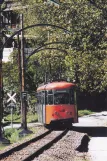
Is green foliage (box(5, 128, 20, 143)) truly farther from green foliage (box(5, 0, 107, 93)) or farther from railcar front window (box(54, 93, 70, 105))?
Answer: green foliage (box(5, 0, 107, 93))

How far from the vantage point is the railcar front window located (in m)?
32.2

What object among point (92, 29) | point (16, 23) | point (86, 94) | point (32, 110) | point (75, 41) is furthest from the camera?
point (16, 23)

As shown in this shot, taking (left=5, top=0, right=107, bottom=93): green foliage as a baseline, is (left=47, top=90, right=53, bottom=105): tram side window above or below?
below

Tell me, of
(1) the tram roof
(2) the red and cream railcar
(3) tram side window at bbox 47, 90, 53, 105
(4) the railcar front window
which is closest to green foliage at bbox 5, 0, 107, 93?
(1) the tram roof

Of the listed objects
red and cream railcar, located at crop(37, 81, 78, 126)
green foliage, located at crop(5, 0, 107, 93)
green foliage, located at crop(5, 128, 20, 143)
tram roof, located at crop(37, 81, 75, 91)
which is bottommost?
green foliage, located at crop(5, 128, 20, 143)

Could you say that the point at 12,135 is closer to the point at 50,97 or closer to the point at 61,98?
the point at 50,97

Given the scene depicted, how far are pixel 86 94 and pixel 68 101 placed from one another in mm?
41188

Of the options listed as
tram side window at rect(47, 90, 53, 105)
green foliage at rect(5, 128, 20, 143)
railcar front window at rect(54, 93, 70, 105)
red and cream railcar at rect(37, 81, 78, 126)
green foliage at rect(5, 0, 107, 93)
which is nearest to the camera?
green foliage at rect(5, 0, 107, 93)

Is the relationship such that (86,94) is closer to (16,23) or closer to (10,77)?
(10,77)

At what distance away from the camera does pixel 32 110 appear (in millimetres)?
57406

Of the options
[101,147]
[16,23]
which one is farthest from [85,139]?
[16,23]

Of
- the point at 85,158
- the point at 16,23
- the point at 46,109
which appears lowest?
the point at 85,158

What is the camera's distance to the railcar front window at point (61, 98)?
32156mm

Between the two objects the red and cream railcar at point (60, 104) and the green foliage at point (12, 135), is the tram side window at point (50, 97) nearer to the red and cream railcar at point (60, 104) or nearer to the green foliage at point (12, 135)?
the red and cream railcar at point (60, 104)
